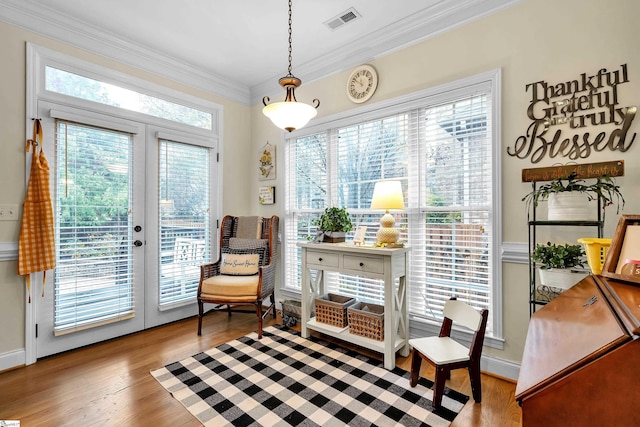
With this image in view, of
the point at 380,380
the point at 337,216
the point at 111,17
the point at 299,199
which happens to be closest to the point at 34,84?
the point at 111,17

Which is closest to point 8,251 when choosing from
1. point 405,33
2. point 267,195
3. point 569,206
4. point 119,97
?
point 119,97

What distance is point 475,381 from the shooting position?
187cm

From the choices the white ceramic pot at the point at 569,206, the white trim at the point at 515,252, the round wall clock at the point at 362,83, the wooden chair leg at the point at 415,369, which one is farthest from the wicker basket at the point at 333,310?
the round wall clock at the point at 362,83

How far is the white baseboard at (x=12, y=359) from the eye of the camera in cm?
230

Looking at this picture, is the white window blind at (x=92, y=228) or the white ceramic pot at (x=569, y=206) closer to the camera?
the white ceramic pot at (x=569, y=206)

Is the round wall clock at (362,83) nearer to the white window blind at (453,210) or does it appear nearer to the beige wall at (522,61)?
the beige wall at (522,61)

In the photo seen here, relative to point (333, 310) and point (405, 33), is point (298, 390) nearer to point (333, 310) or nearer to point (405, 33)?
point (333, 310)

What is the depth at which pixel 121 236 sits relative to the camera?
2.95 m

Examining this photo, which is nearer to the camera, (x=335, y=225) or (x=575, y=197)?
(x=575, y=197)

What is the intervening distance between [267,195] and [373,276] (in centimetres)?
192

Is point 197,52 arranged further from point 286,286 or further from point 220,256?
point 286,286

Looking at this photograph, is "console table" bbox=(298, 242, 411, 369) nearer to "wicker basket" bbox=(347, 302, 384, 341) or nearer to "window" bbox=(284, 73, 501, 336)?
"wicker basket" bbox=(347, 302, 384, 341)

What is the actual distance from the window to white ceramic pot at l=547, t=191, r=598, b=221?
44cm

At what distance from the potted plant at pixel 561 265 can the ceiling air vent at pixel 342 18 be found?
2240 mm
